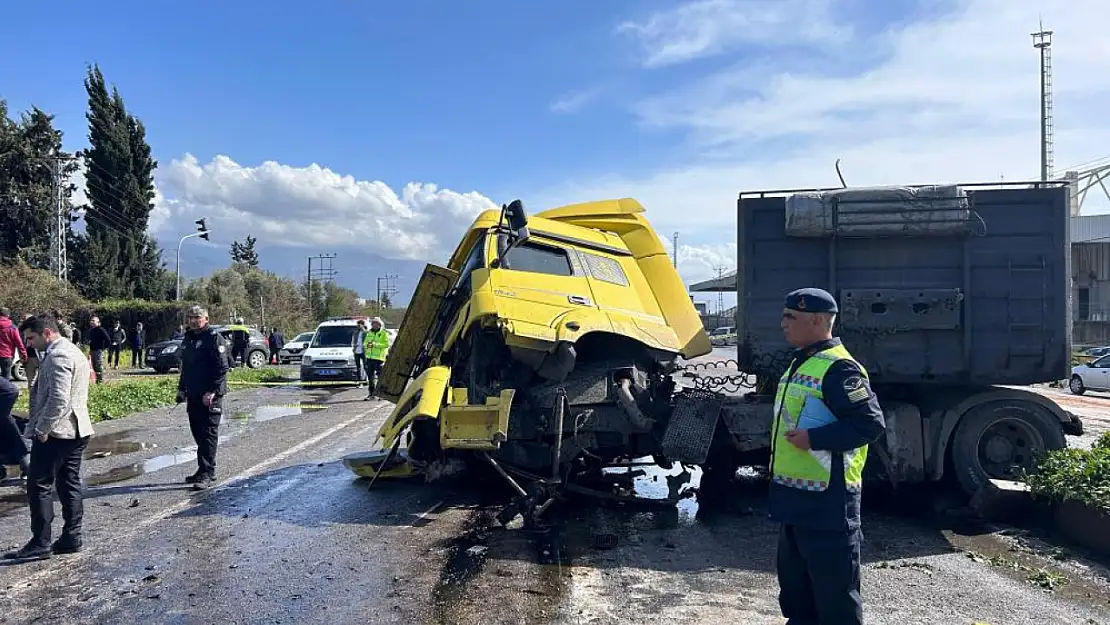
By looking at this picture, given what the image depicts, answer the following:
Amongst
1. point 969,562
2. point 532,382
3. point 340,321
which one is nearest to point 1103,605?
point 969,562

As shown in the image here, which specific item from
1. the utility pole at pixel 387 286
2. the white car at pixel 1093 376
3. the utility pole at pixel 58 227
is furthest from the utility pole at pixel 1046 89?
the utility pole at pixel 387 286

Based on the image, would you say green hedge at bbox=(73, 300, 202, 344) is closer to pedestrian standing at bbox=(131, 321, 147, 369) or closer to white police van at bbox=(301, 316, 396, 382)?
pedestrian standing at bbox=(131, 321, 147, 369)

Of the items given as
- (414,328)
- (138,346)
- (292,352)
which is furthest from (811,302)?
(138,346)

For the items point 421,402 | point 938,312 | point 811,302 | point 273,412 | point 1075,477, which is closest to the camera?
point 811,302

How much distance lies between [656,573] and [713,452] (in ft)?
6.70

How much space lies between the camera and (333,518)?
6.47 meters

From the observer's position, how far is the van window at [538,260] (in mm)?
6910

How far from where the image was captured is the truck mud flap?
20.7 ft

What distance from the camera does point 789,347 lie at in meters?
6.84

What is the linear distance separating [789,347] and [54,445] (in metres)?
5.64

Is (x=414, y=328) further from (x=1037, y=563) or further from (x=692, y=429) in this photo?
(x=1037, y=563)

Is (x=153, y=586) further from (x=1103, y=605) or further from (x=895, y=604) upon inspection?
(x=1103, y=605)

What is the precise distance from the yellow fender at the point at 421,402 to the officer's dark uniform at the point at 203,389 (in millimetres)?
2116

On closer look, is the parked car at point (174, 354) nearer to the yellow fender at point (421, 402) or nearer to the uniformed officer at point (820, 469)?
the yellow fender at point (421, 402)
